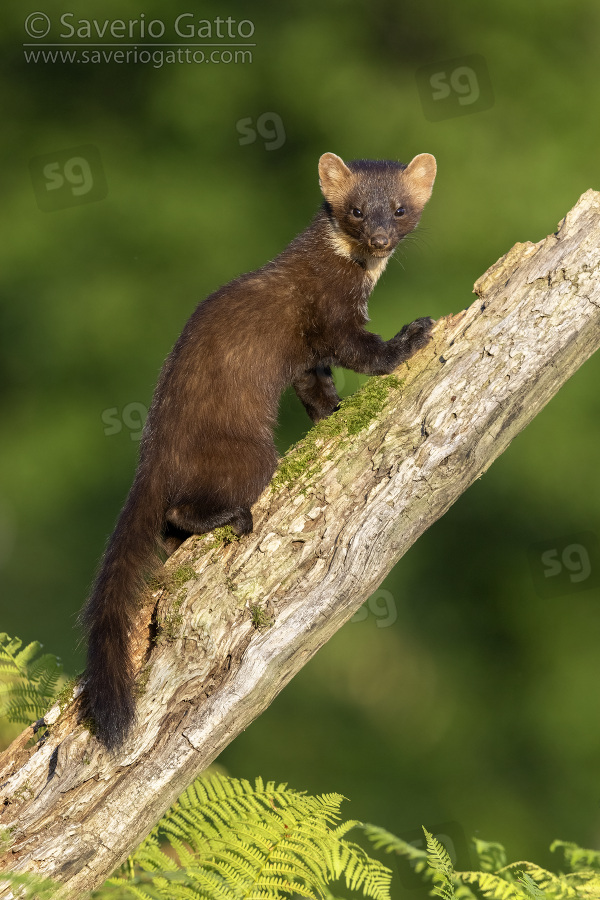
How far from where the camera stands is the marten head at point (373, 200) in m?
5.41

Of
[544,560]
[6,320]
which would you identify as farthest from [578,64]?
[6,320]

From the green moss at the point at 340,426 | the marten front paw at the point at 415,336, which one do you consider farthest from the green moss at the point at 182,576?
the marten front paw at the point at 415,336

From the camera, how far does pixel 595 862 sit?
13.7 ft

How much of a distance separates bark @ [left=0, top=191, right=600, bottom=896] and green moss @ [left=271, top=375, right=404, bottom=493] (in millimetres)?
12

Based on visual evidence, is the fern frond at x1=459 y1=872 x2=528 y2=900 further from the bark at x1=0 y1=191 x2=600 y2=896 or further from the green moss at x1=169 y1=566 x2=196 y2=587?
the green moss at x1=169 y1=566 x2=196 y2=587

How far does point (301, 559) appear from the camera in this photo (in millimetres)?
4148

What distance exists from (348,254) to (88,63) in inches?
306

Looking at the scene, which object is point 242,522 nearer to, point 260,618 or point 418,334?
point 260,618

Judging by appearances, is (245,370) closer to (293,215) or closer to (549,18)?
(293,215)

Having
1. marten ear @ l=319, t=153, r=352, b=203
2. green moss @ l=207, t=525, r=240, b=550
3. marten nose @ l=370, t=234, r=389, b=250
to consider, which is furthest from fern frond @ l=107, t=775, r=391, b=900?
marten ear @ l=319, t=153, r=352, b=203

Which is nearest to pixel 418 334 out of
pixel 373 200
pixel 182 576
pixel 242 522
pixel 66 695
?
pixel 373 200

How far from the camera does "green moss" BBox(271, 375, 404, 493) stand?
4.48 metres

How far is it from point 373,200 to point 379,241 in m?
0.40

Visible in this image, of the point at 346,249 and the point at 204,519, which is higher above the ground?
the point at 346,249
